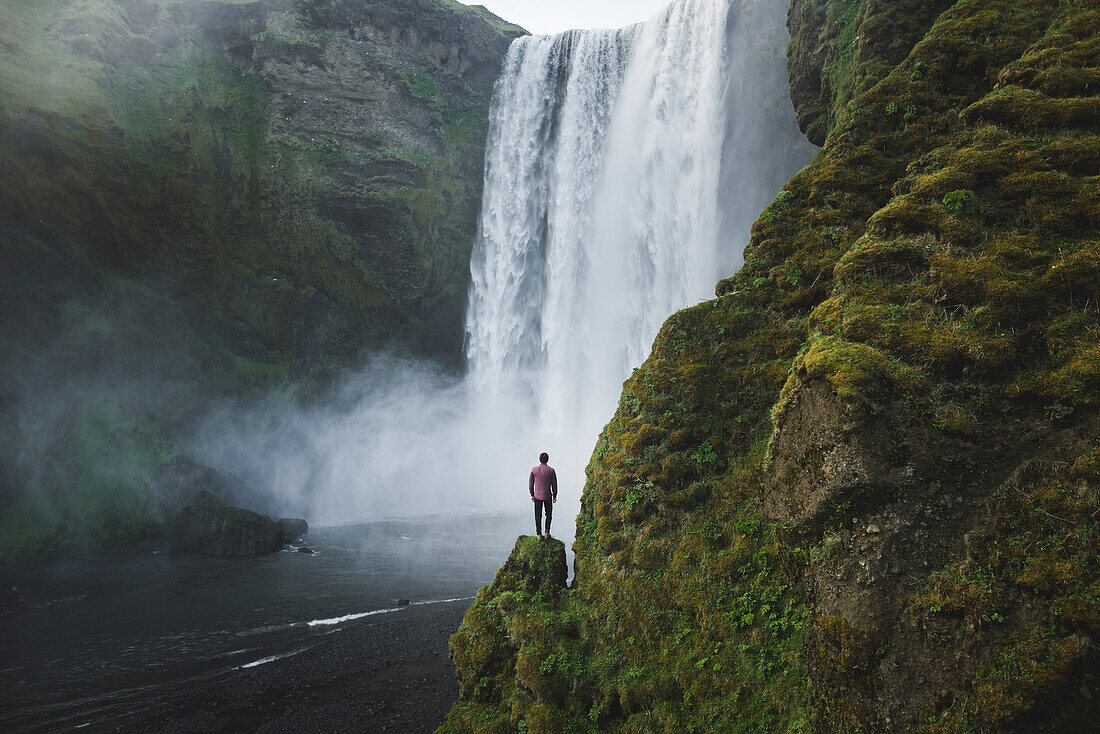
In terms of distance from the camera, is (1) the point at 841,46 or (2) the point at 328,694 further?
(1) the point at 841,46

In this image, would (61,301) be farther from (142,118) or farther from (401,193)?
(401,193)

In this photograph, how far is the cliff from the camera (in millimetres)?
25094

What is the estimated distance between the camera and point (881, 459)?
500 cm

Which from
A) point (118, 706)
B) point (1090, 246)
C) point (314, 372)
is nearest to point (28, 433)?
point (314, 372)

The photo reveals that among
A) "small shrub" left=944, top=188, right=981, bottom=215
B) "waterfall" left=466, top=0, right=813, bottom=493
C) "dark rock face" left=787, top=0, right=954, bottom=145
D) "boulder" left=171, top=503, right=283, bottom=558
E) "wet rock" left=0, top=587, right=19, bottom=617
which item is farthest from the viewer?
"waterfall" left=466, top=0, right=813, bottom=493

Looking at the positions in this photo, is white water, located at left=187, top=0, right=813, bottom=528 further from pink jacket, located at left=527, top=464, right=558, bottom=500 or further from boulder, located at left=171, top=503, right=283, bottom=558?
pink jacket, located at left=527, top=464, right=558, bottom=500

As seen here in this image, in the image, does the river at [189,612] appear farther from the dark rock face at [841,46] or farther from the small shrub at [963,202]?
the dark rock face at [841,46]

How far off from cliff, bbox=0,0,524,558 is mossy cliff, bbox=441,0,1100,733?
27.5m

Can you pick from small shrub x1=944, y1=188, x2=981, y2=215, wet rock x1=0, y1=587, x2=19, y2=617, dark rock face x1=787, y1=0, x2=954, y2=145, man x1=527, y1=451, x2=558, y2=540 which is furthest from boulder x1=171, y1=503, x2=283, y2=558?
small shrub x1=944, y1=188, x2=981, y2=215

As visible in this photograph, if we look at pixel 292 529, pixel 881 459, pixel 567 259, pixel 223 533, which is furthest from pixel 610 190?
pixel 881 459

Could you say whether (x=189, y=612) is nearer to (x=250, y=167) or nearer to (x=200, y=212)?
(x=200, y=212)

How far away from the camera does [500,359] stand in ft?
115

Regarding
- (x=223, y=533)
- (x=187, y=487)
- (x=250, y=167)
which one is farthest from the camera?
(x=250, y=167)

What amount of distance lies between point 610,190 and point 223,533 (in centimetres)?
2615
